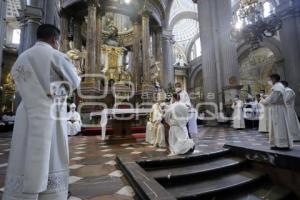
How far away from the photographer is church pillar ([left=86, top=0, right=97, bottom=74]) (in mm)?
11445

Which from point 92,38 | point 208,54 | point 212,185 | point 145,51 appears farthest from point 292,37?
point 212,185

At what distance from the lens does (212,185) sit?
8.10ft

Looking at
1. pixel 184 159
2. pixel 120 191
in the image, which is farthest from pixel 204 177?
pixel 120 191

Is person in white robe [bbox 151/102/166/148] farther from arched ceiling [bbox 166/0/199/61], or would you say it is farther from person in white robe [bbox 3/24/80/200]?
arched ceiling [bbox 166/0/199/61]

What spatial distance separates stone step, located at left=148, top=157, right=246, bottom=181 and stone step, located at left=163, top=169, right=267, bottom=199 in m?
0.09

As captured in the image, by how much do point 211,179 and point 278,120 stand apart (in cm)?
184

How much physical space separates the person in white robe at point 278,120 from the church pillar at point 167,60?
41.0 feet

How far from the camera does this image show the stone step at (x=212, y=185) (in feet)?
7.32

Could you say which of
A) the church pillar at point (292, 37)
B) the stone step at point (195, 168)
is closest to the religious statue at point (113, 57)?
the church pillar at point (292, 37)

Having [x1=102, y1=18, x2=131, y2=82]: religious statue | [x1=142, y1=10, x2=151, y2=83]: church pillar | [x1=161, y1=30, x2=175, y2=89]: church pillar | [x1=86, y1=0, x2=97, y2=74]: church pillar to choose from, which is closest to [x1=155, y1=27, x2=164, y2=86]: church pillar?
[x1=161, y1=30, x2=175, y2=89]: church pillar

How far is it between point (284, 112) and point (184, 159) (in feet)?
6.77

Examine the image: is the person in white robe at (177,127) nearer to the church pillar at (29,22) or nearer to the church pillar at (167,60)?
the church pillar at (29,22)

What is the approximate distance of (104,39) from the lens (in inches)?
596

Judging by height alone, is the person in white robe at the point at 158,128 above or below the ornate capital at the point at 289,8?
below
